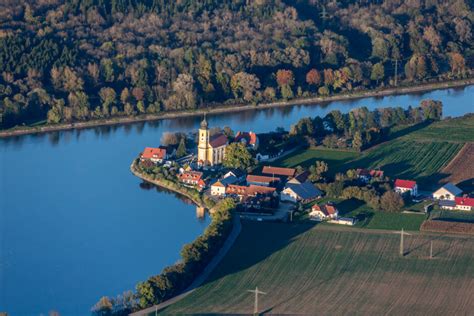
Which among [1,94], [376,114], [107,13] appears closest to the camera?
[376,114]

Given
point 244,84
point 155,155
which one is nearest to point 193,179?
point 155,155

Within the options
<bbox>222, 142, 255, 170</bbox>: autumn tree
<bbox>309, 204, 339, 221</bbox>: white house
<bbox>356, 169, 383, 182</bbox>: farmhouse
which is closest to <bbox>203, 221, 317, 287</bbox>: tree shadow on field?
<bbox>309, 204, 339, 221</bbox>: white house

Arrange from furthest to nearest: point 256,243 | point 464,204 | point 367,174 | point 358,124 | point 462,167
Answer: point 358,124 → point 462,167 → point 367,174 → point 464,204 → point 256,243

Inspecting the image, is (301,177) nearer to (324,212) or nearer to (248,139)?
(324,212)

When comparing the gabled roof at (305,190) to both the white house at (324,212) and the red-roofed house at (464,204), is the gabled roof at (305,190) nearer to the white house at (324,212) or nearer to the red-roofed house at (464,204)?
the white house at (324,212)

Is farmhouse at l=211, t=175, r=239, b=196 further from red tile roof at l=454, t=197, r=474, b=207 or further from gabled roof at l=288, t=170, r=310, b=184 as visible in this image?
red tile roof at l=454, t=197, r=474, b=207

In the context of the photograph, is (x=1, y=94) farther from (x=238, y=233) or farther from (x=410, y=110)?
(x=238, y=233)


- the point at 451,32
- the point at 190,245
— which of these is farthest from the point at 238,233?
the point at 451,32
